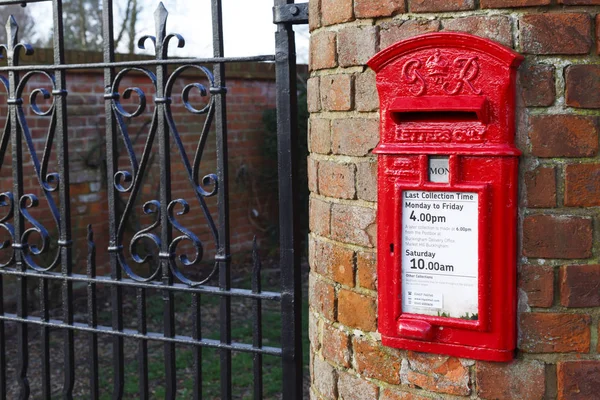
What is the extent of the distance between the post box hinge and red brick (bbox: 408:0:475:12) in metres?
0.50

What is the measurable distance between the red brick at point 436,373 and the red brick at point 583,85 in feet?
2.08

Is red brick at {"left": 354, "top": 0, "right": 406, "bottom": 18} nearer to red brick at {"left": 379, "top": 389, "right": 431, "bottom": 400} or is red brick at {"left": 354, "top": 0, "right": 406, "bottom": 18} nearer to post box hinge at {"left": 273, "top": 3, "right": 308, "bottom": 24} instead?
post box hinge at {"left": 273, "top": 3, "right": 308, "bottom": 24}

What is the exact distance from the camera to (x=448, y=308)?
170 cm

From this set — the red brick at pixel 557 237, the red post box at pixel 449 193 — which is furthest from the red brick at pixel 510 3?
the red brick at pixel 557 237

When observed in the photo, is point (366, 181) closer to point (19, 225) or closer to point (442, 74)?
point (442, 74)

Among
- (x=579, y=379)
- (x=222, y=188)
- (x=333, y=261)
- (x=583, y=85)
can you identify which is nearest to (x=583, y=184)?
(x=583, y=85)

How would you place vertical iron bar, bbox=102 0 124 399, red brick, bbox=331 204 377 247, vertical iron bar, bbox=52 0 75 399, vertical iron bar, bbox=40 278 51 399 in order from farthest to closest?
vertical iron bar, bbox=40 278 51 399
vertical iron bar, bbox=52 0 75 399
vertical iron bar, bbox=102 0 124 399
red brick, bbox=331 204 377 247

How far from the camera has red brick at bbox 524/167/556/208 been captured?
64.2 inches

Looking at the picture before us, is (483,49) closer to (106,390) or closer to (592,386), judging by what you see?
(592,386)

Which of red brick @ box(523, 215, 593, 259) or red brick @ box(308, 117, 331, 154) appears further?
red brick @ box(308, 117, 331, 154)

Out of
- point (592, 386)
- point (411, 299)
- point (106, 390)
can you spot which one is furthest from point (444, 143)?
point (106, 390)

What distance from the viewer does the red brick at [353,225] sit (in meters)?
1.83

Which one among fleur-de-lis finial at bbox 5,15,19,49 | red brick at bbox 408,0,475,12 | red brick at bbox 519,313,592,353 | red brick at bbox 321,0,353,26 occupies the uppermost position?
fleur-de-lis finial at bbox 5,15,19,49

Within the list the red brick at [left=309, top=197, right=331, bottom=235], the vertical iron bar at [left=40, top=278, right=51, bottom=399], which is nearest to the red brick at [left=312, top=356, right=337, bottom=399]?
the red brick at [left=309, top=197, right=331, bottom=235]
